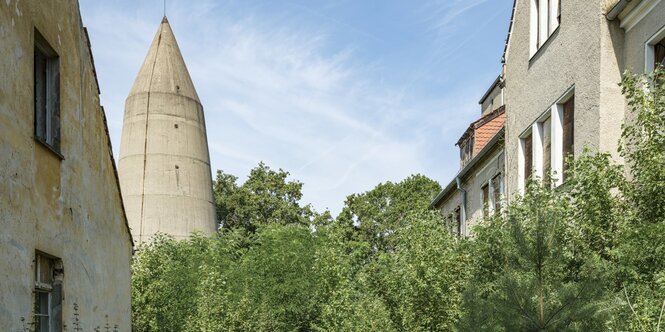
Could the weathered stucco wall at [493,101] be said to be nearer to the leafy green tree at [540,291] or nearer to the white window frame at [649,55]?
the white window frame at [649,55]

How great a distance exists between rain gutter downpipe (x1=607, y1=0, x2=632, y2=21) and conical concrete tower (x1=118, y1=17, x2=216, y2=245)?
1166 inches

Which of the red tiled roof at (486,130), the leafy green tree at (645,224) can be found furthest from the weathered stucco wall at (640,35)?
the red tiled roof at (486,130)

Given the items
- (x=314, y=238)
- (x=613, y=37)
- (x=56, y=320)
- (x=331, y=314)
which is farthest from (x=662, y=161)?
(x=314, y=238)

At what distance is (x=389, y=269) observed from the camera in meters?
20.2

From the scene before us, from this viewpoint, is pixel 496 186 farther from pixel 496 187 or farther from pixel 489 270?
pixel 489 270

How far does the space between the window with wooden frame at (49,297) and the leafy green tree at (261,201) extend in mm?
42866

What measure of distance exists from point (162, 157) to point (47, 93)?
29.3 metres

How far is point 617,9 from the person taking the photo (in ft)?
42.2

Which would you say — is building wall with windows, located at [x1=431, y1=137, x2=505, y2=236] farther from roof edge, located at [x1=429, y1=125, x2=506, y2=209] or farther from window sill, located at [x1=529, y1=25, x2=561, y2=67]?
window sill, located at [x1=529, y1=25, x2=561, y2=67]

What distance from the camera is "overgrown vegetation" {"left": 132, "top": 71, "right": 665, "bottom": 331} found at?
912 cm

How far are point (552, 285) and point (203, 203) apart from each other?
3384 cm

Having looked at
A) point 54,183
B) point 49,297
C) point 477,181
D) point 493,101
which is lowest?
point 49,297

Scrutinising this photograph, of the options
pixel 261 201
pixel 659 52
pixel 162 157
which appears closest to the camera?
pixel 659 52

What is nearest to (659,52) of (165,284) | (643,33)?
(643,33)
